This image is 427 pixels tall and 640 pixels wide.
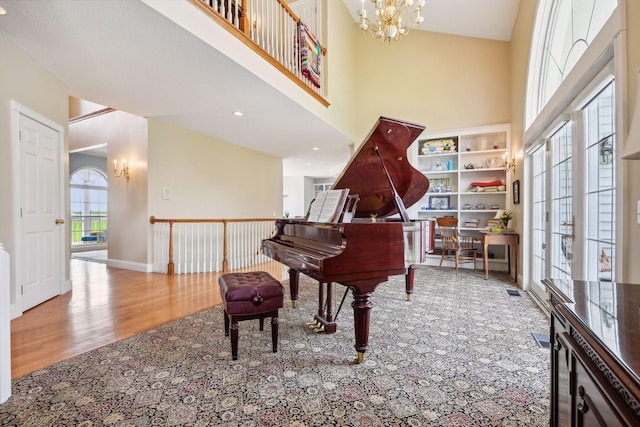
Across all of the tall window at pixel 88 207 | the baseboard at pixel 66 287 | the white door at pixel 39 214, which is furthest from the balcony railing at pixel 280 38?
the tall window at pixel 88 207

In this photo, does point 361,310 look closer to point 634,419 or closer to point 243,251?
point 634,419

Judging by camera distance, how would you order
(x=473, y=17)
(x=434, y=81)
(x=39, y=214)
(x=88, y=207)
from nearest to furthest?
(x=39, y=214), (x=473, y=17), (x=434, y=81), (x=88, y=207)

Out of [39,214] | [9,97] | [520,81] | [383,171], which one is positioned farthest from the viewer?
[520,81]

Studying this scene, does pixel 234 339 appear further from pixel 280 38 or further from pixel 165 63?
pixel 280 38

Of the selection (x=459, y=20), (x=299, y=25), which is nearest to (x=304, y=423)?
(x=299, y=25)

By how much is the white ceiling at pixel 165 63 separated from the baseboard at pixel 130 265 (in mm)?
2437

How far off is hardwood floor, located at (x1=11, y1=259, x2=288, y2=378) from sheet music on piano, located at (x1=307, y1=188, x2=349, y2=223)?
1.64 metres

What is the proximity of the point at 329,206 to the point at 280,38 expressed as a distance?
288 centimetres

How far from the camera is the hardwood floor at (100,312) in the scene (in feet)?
6.97

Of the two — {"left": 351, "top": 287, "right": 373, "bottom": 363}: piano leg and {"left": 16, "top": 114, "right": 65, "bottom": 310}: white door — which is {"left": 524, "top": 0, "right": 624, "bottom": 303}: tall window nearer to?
{"left": 351, "top": 287, "right": 373, "bottom": 363}: piano leg

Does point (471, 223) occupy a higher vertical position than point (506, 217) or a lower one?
lower

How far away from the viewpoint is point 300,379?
171 cm

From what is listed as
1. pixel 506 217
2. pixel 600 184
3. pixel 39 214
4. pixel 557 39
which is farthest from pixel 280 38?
pixel 506 217

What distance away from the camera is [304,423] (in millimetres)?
1349
